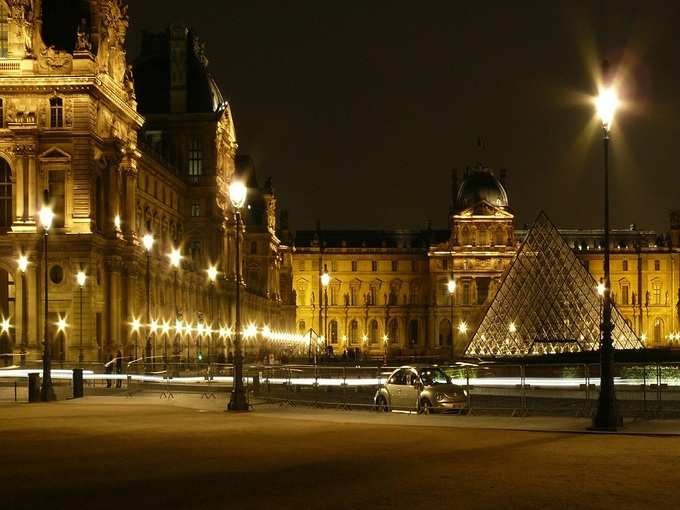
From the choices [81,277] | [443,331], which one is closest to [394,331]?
[443,331]

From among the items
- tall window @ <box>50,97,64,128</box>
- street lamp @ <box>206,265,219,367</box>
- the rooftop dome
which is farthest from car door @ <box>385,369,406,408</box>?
the rooftop dome

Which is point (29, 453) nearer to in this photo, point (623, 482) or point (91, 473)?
point (91, 473)

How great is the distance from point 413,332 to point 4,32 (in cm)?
10432

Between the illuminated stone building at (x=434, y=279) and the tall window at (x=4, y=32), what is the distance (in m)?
93.9

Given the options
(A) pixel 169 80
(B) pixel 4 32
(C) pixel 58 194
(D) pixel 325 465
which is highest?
(A) pixel 169 80

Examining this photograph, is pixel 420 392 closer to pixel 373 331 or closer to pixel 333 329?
pixel 333 329

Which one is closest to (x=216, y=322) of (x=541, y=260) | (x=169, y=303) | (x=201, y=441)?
(x=169, y=303)

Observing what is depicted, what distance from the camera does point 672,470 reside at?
14578 mm

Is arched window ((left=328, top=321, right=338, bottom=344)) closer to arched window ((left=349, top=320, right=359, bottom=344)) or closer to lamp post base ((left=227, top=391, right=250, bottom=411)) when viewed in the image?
arched window ((left=349, top=320, right=359, bottom=344))

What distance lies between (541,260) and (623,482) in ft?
194

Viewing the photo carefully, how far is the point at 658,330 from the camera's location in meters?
147

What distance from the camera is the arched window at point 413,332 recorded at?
149 m

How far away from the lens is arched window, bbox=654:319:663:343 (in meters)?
147

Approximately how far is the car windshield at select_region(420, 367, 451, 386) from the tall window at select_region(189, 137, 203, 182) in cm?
5304
